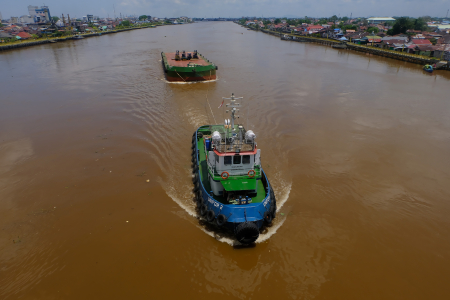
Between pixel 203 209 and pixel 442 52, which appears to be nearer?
pixel 203 209

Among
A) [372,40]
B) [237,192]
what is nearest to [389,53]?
[372,40]

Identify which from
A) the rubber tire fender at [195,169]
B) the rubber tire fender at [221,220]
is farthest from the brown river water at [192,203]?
the rubber tire fender at [221,220]

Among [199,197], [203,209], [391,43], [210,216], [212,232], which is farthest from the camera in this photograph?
[391,43]

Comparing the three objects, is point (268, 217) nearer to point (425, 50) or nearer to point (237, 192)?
point (237, 192)

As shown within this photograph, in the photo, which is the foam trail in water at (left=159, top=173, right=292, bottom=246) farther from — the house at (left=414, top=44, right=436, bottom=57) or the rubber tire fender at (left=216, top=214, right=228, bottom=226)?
the house at (left=414, top=44, right=436, bottom=57)

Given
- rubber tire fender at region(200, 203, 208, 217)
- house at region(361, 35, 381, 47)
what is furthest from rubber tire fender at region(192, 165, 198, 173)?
house at region(361, 35, 381, 47)

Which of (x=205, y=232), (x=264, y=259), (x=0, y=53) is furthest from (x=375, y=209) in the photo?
(x=0, y=53)

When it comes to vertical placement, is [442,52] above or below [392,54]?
above
